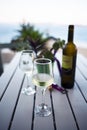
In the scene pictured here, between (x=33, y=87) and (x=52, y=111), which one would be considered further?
(x=33, y=87)

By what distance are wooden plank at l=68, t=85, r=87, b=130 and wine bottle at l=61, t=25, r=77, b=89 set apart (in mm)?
57

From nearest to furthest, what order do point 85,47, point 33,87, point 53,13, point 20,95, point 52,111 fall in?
1. point 52,111
2. point 20,95
3. point 33,87
4. point 85,47
5. point 53,13

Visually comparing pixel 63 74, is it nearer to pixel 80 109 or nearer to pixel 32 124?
pixel 80 109

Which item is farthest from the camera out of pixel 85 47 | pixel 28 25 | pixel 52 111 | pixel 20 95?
pixel 28 25

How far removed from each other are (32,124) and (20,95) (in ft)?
0.97

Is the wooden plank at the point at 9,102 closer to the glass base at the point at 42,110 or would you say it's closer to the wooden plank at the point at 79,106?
the glass base at the point at 42,110

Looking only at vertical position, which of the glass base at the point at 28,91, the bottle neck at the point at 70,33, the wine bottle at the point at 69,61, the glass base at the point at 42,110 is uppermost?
the bottle neck at the point at 70,33

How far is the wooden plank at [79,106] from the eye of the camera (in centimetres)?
79

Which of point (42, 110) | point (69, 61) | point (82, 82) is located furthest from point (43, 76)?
point (82, 82)

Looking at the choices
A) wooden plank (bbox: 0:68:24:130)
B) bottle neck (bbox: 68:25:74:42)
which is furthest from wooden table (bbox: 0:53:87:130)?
bottle neck (bbox: 68:25:74:42)

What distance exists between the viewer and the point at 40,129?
0.74 m

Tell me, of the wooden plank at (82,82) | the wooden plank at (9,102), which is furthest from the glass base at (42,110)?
the wooden plank at (82,82)

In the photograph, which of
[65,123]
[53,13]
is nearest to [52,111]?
[65,123]

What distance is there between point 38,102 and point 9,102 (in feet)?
0.43
